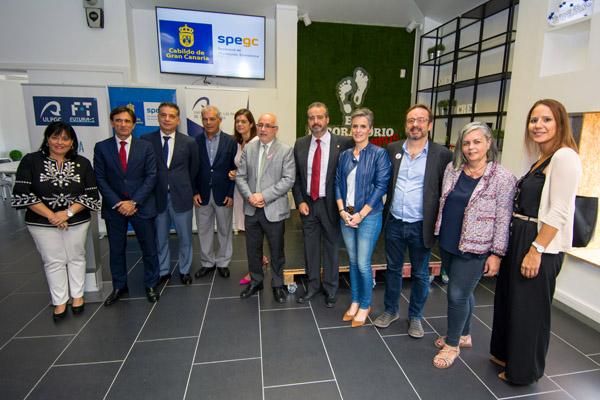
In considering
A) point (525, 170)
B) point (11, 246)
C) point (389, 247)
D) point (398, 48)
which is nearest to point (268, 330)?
point (389, 247)

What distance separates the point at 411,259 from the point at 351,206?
0.58 meters

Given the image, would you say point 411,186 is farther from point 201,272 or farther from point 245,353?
point 201,272

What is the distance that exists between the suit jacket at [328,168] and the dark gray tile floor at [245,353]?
0.94 m

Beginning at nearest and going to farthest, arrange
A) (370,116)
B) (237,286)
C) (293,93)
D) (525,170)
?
(525,170)
(370,116)
(237,286)
(293,93)

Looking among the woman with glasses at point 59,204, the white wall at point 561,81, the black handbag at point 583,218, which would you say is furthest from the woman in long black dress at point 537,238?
the woman with glasses at point 59,204

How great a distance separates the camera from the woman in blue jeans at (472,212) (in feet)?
5.99

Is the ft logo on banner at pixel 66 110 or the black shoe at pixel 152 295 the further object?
the ft logo on banner at pixel 66 110

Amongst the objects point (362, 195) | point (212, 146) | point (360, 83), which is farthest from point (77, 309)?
point (360, 83)

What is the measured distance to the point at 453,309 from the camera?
6.93ft

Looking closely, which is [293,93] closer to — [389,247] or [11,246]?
[389,247]

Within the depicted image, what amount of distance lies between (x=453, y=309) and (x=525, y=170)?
37.4 inches

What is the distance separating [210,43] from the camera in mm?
5355

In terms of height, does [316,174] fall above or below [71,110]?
below

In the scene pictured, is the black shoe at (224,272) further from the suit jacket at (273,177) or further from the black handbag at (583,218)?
the black handbag at (583,218)
